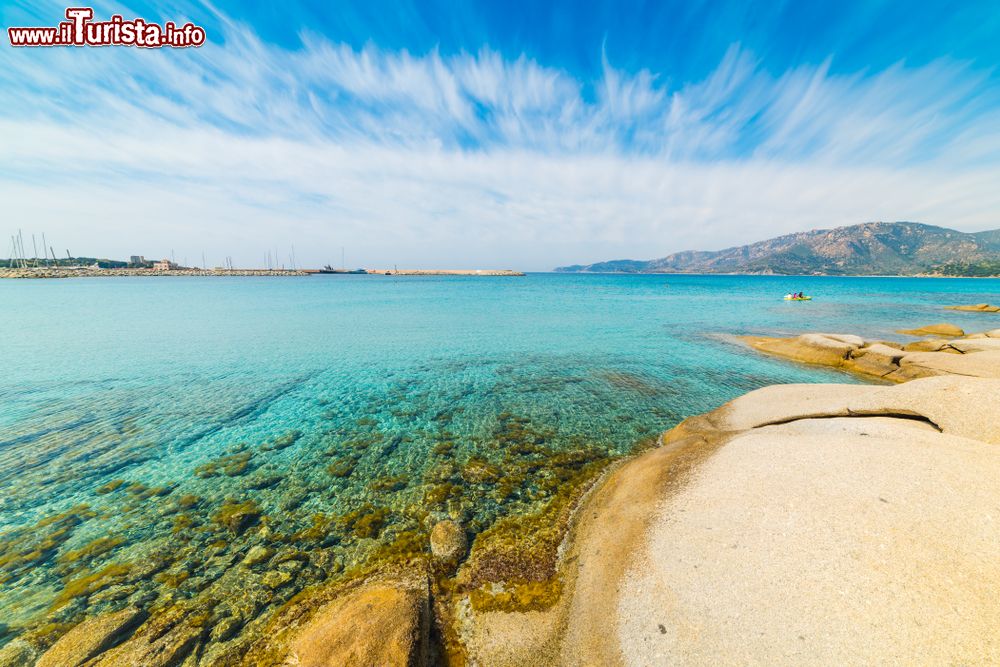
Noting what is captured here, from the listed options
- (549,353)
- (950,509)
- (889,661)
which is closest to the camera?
(889,661)

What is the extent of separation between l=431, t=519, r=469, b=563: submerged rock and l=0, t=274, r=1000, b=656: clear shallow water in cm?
58

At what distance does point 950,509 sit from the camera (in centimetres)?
579

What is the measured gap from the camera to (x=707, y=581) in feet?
18.4

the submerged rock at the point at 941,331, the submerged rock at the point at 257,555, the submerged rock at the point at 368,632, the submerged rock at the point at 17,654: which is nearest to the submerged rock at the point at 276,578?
the submerged rock at the point at 257,555

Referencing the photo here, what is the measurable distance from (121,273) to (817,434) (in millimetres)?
257045

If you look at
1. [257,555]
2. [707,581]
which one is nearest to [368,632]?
[257,555]

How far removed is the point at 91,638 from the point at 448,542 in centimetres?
581

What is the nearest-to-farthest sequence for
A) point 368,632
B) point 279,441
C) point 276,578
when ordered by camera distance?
point 368,632
point 276,578
point 279,441

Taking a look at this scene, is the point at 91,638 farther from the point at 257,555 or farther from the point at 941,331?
the point at 941,331

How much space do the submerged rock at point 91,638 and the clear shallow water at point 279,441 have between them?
38 centimetres

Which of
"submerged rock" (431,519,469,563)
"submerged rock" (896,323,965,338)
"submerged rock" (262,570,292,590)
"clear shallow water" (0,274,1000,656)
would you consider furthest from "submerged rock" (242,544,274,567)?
"submerged rock" (896,323,965,338)

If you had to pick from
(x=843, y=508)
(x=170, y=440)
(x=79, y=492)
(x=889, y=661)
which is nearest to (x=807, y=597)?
(x=889, y=661)

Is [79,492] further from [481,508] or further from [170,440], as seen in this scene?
[481,508]

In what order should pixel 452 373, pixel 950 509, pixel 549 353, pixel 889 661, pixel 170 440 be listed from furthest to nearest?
pixel 549 353, pixel 452 373, pixel 170 440, pixel 950 509, pixel 889 661
